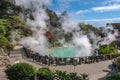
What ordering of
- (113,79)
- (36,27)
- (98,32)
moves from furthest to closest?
(98,32) < (36,27) < (113,79)

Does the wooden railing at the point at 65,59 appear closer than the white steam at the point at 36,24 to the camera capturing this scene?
Yes

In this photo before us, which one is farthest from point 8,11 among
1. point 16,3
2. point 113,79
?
point 113,79

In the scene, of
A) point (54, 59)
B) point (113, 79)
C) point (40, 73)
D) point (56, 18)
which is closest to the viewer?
point (113, 79)

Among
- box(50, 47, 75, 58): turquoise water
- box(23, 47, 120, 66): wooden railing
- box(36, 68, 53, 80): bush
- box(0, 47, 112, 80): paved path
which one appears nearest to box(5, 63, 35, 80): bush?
box(36, 68, 53, 80): bush

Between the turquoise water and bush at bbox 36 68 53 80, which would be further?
the turquoise water

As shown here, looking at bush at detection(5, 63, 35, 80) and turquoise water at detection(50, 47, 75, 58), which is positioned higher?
turquoise water at detection(50, 47, 75, 58)

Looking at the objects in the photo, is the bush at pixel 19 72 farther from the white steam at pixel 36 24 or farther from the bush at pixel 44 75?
the white steam at pixel 36 24

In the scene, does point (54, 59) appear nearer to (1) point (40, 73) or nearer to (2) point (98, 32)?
(1) point (40, 73)

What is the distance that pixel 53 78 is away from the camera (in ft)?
61.7

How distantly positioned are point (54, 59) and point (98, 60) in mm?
4007

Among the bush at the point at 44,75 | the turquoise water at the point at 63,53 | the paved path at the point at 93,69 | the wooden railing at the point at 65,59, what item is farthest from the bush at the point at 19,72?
the turquoise water at the point at 63,53

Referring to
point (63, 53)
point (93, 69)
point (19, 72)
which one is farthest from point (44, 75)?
point (63, 53)

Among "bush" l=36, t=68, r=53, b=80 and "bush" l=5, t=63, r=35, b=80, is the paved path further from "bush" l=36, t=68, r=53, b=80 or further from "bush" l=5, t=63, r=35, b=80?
"bush" l=5, t=63, r=35, b=80

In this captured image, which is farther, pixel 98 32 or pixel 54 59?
pixel 98 32
